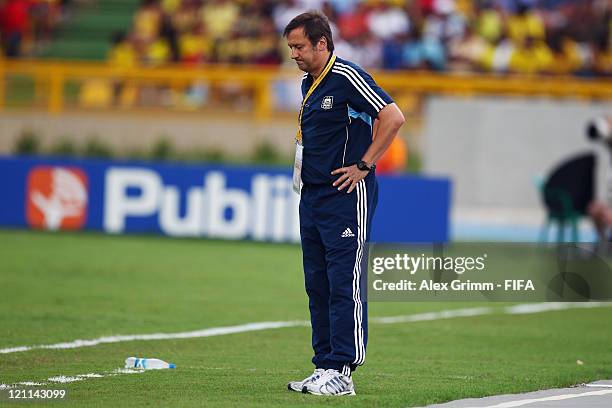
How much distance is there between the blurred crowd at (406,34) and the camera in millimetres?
27172

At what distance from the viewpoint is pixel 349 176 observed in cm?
783

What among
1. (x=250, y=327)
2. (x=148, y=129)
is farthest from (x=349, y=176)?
(x=148, y=129)

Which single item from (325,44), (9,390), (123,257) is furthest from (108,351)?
(123,257)

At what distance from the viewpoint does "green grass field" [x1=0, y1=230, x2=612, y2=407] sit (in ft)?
26.9

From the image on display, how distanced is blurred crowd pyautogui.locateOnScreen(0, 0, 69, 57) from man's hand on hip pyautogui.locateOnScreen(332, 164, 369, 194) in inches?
870

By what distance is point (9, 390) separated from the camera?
311 inches

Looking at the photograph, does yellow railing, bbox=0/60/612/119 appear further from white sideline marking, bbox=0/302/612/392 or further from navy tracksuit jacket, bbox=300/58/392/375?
navy tracksuit jacket, bbox=300/58/392/375

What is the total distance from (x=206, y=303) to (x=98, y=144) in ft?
47.6

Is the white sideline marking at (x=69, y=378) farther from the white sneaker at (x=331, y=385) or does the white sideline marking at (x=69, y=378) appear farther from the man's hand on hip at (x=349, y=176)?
the man's hand on hip at (x=349, y=176)

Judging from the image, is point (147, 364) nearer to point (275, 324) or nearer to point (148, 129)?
point (275, 324)

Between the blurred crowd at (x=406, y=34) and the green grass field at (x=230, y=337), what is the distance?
10673 millimetres

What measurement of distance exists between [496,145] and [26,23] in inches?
421

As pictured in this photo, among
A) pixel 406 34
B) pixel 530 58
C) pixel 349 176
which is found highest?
pixel 406 34

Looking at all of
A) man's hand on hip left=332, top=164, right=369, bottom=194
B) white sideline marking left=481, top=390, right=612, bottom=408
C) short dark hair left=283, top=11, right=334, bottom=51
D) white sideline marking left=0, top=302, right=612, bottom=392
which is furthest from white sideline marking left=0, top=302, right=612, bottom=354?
white sideline marking left=481, top=390, right=612, bottom=408
